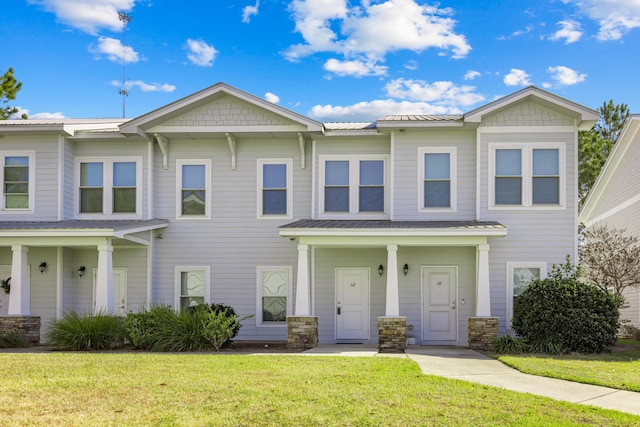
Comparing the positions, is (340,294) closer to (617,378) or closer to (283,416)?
(617,378)

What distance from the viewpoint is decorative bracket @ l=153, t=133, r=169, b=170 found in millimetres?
18203

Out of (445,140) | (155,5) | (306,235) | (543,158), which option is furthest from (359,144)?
(155,5)

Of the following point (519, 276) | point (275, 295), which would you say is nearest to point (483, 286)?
point (519, 276)

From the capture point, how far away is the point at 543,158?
17.5m

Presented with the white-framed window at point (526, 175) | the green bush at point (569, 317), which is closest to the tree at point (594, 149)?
the white-framed window at point (526, 175)

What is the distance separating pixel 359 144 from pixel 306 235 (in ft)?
11.4

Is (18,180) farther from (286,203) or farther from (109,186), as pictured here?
(286,203)

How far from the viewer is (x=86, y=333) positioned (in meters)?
15.2

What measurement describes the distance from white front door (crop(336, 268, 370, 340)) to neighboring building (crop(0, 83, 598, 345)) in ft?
0.12

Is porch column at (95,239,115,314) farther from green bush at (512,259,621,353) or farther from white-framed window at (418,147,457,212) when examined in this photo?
green bush at (512,259,621,353)

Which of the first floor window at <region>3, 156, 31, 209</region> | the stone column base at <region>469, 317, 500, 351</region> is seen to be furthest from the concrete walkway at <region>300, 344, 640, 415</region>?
the first floor window at <region>3, 156, 31, 209</region>

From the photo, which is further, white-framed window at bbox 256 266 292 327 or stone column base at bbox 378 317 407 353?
white-framed window at bbox 256 266 292 327

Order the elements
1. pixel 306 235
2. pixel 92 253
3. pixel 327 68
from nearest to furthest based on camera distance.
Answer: pixel 306 235
pixel 92 253
pixel 327 68

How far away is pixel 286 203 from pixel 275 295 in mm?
2473
